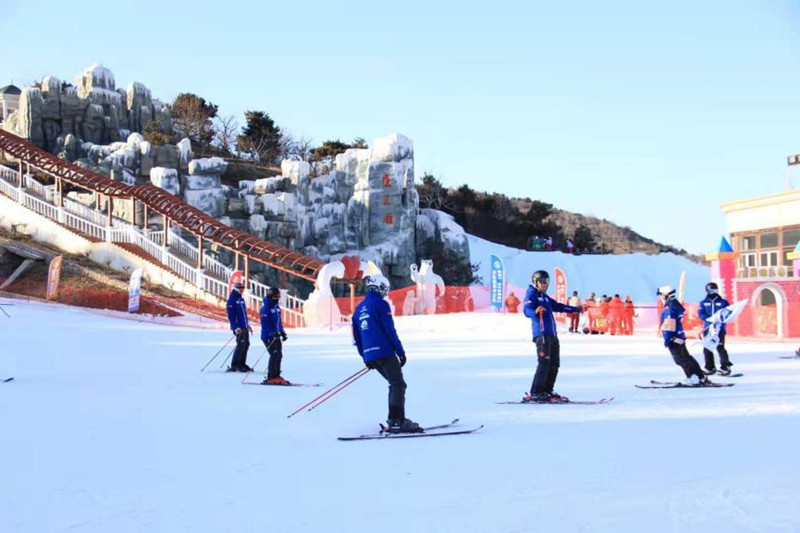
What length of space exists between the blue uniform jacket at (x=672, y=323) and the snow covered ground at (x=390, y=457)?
78cm

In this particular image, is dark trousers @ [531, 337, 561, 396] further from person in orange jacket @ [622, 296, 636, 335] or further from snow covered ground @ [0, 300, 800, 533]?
person in orange jacket @ [622, 296, 636, 335]

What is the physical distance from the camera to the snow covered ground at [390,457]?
4207mm

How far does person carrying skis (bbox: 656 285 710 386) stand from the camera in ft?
34.4

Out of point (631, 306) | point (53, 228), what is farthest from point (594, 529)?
point (53, 228)

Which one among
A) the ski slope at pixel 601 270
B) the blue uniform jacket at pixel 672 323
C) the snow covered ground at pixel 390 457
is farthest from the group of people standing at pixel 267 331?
the ski slope at pixel 601 270

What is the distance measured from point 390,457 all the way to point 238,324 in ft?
24.3

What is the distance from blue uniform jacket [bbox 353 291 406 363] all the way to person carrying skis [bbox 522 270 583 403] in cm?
236

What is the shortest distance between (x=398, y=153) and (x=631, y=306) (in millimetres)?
20866

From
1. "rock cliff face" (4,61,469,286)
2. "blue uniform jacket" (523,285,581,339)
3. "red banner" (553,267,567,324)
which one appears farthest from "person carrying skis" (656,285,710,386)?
"rock cliff face" (4,61,469,286)

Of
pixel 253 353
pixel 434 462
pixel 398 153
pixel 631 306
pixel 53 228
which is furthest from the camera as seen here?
pixel 398 153

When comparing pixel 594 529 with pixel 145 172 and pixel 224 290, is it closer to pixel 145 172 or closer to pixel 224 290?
pixel 224 290

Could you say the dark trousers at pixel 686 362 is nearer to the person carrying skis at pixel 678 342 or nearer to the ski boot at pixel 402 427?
the person carrying skis at pixel 678 342

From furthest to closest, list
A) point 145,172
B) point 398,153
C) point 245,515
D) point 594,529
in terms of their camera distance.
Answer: point 398,153 < point 145,172 < point 245,515 < point 594,529

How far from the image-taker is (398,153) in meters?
42.6
